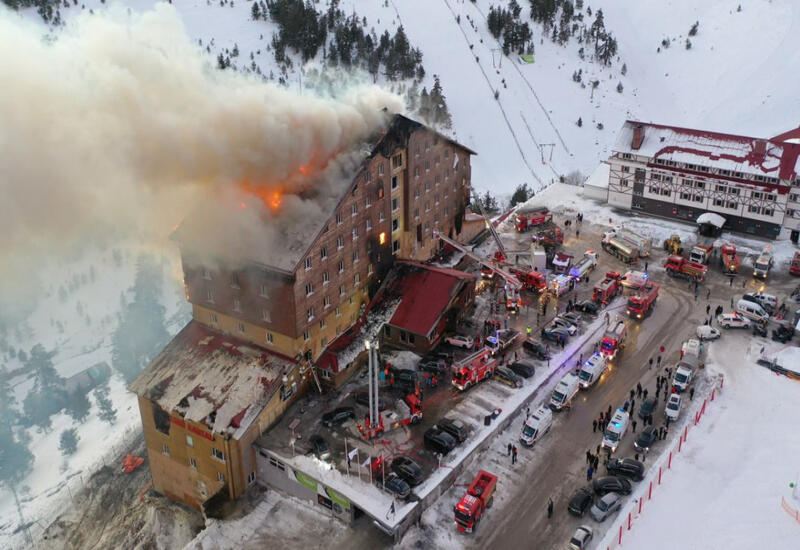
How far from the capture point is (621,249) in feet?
228

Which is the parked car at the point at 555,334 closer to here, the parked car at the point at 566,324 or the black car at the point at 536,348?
the parked car at the point at 566,324

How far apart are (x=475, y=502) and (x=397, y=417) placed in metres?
9.03

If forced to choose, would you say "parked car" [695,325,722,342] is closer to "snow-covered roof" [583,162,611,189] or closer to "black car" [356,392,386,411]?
"black car" [356,392,386,411]

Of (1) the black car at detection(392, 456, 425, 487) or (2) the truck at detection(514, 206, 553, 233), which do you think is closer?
(1) the black car at detection(392, 456, 425, 487)

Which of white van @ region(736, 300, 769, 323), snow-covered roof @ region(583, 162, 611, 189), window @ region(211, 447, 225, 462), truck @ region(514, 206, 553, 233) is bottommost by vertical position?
window @ region(211, 447, 225, 462)

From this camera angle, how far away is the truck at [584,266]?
214 ft

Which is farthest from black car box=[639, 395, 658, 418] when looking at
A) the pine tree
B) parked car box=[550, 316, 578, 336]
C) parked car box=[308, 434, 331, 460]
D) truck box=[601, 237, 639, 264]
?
the pine tree

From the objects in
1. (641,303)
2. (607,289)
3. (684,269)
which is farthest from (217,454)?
(684,269)

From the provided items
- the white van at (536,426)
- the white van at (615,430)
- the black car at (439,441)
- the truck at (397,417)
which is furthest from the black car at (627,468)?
the truck at (397,417)

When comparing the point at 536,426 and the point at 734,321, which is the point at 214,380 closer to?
the point at 536,426

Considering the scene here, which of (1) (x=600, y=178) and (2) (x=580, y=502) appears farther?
(1) (x=600, y=178)

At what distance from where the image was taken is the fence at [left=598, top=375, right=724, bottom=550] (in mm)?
38625

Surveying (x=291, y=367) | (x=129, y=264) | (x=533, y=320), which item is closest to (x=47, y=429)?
(x=129, y=264)

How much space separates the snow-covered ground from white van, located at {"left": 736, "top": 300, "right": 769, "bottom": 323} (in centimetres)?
678
